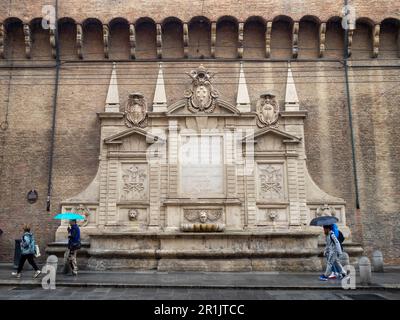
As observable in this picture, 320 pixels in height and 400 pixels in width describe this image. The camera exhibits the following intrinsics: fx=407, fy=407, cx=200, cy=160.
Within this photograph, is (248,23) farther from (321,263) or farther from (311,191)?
(321,263)

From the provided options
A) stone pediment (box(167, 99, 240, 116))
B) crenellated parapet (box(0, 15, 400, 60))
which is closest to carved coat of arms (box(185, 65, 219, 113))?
stone pediment (box(167, 99, 240, 116))

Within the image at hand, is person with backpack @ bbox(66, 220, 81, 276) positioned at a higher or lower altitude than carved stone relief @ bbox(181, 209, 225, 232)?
lower

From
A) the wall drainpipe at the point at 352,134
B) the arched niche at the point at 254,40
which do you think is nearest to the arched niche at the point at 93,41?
the arched niche at the point at 254,40

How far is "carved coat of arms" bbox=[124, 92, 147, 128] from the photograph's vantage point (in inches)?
647

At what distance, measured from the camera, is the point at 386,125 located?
1695 cm

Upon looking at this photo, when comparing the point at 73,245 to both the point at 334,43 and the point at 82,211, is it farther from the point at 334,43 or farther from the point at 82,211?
the point at 334,43

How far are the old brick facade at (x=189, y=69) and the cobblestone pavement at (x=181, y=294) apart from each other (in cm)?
671

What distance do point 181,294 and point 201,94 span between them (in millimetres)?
9046

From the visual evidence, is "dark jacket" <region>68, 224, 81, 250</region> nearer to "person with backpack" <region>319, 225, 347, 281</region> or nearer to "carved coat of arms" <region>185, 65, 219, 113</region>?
"carved coat of arms" <region>185, 65, 219, 113</region>

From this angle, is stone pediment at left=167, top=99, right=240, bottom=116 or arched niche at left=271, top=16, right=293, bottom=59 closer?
stone pediment at left=167, top=99, right=240, bottom=116

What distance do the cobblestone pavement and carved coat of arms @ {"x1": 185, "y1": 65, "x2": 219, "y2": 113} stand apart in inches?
322

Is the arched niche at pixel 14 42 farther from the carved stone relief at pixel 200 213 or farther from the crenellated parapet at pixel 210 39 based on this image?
the carved stone relief at pixel 200 213

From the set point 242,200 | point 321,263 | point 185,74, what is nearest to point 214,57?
point 185,74

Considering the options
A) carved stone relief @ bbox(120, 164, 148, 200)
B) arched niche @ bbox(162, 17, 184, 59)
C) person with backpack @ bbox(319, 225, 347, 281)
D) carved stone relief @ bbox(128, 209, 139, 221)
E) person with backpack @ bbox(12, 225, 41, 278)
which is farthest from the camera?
arched niche @ bbox(162, 17, 184, 59)
